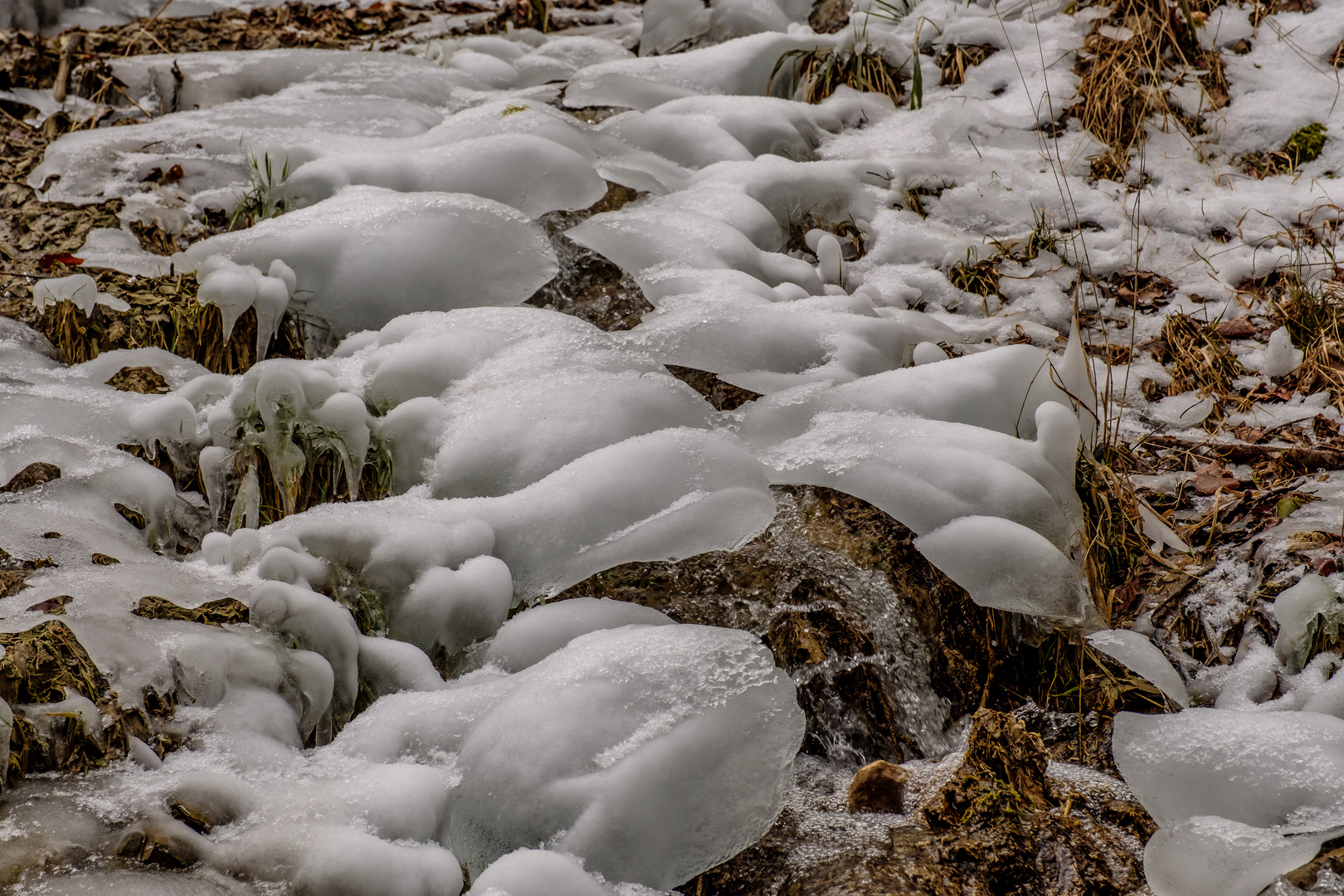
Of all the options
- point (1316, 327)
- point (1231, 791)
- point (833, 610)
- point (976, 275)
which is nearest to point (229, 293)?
point (833, 610)

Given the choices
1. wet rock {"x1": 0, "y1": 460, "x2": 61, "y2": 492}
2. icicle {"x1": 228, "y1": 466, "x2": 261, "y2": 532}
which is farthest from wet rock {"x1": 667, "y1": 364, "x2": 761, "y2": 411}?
wet rock {"x1": 0, "y1": 460, "x2": 61, "y2": 492}

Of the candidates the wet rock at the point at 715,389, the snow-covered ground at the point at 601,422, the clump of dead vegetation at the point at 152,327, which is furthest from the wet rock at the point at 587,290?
the clump of dead vegetation at the point at 152,327

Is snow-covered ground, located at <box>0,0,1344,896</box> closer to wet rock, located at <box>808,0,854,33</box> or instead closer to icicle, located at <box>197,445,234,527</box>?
icicle, located at <box>197,445,234,527</box>

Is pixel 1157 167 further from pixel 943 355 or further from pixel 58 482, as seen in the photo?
pixel 58 482

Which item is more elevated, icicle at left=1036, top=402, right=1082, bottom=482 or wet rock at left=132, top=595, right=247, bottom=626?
icicle at left=1036, top=402, right=1082, bottom=482

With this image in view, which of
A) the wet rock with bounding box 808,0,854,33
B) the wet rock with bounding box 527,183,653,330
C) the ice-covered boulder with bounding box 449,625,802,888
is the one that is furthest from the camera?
the wet rock with bounding box 808,0,854,33

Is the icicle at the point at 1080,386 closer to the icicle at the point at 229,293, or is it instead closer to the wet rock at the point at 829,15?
the icicle at the point at 229,293

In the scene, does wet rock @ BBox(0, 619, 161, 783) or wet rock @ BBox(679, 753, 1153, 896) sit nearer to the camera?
wet rock @ BBox(0, 619, 161, 783)

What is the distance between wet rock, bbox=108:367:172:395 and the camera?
225 cm

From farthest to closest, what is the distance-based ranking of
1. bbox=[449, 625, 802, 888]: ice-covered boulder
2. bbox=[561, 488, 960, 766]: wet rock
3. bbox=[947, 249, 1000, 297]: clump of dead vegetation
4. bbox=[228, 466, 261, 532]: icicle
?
1. bbox=[947, 249, 1000, 297]: clump of dead vegetation
2. bbox=[228, 466, 261, 532]: icicle
3. bbox=[561, 488, 960, 766]: wet rock
4. bbox=[449, 625, 802, 888]: ice-covered boulder

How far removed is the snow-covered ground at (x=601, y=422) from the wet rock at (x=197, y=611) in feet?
0.14

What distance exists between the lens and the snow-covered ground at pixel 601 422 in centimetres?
142

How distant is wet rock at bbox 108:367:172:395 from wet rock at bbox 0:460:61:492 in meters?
0.32

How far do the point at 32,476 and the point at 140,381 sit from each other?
0.41 m
